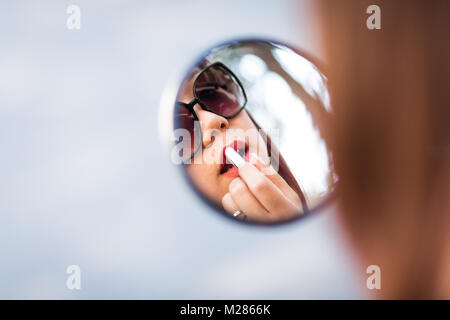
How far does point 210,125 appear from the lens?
744 millimetres

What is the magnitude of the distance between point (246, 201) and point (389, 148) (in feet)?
1.04

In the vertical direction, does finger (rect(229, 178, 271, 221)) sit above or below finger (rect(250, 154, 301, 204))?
below

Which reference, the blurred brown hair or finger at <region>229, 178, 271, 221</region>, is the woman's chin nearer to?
finger at <region>229, 178, 271, 221</region>

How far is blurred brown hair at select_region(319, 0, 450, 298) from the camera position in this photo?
76 cm

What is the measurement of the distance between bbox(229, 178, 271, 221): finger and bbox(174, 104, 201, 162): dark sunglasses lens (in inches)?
4.3

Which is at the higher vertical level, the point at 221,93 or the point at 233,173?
the point at 221,93

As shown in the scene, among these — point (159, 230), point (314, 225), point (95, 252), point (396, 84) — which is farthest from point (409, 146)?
point (95, 252)

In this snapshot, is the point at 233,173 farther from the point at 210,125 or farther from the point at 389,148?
the point at 389,148

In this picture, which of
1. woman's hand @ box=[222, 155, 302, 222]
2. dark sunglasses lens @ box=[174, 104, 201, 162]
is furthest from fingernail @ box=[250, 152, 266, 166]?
dark sunglasses lens @ box=[174, 104, 201, 162]

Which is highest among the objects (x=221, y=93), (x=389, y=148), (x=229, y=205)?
(x=221, y=93)

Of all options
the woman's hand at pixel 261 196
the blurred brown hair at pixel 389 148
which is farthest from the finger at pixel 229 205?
the blurred brown hair at pixel 389 148

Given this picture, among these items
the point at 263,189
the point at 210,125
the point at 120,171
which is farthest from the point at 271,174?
the point at 120,171
